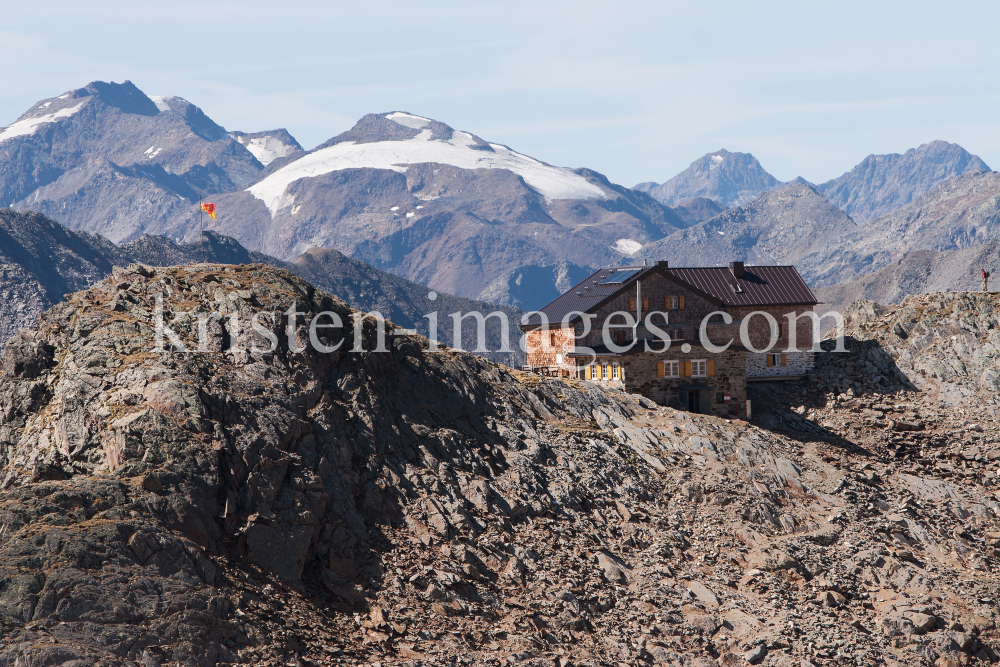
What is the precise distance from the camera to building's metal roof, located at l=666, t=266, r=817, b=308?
244ft

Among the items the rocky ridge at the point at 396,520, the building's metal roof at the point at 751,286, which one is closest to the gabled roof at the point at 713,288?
the building's metal roof at the point at 751,286

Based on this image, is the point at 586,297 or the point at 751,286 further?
the point at 751,286

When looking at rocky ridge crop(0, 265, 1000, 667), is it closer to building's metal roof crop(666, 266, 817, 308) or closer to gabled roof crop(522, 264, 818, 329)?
gabled roof crop(522, 264, 818, 329)

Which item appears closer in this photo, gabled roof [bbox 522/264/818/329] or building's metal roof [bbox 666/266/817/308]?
gabled roof [bbox 522/264/818/329]

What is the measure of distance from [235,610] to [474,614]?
360 inches

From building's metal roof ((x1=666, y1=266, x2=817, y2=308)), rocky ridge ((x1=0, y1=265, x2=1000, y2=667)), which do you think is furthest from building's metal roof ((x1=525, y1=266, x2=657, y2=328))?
rocky ridge ((x1=0, y1=265, x2=1000, y2=667))

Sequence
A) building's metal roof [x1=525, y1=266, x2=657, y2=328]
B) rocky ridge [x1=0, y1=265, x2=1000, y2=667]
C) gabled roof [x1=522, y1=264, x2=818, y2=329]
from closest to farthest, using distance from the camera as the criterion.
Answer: rocky ridge [x1=0, y1=265, x2=1000, y2=667], building's metal roof [x1=525, y1=266, x2=657, y2=328], gabled roof [x1=522, y1=264, x2=818, y2=329]

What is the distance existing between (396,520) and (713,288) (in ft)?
139

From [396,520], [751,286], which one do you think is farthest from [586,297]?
[396,520]

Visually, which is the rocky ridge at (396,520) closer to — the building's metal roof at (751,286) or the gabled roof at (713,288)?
the gabled roof at (713,288)

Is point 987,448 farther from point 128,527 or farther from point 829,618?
point 128,527

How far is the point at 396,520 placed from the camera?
132 ft

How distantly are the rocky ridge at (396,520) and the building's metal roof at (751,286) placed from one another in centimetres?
2144

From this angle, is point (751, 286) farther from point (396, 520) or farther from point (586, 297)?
point (396, 520)
